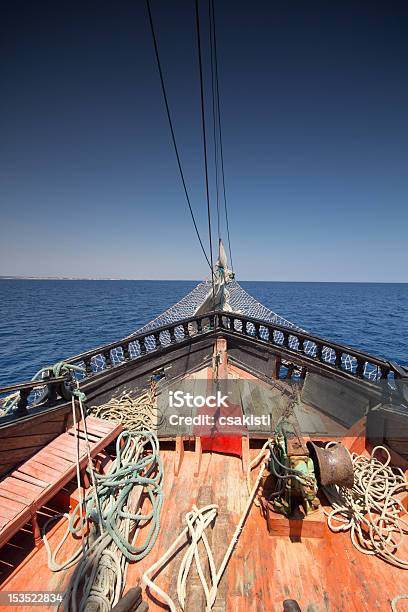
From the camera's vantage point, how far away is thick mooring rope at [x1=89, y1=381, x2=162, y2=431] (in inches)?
194

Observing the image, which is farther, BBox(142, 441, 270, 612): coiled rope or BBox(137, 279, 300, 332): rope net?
BBox(137, 279, 300, 332): rope net

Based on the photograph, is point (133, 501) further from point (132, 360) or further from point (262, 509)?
point (132, 360)

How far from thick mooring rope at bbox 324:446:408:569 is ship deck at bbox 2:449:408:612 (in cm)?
13

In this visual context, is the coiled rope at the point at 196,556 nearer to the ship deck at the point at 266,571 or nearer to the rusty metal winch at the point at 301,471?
the ship deck at the point at 266,571

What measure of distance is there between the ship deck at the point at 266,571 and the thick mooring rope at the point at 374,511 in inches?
5.0

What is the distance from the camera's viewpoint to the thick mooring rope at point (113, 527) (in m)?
2.65

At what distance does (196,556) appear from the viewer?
295 centimetres

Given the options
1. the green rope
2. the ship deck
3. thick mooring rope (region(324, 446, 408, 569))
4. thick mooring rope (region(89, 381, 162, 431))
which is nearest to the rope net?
thick mooring rope (region(89, 381, 162, 431))

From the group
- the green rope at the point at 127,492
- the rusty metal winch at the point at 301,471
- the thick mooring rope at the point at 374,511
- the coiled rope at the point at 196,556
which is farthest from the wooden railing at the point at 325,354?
the green rope at the point at 127,492

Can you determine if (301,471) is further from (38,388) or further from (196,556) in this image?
(38,388)

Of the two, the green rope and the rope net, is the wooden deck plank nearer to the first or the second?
the green rope

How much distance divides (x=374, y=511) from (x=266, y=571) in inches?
70.6

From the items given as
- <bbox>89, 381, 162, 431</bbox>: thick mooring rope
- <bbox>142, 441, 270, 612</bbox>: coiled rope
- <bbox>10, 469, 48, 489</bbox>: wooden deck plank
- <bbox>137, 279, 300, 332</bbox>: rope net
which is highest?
<bbox>137, 279, 300, 332</bbox>: rope net

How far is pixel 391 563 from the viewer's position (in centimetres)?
303
